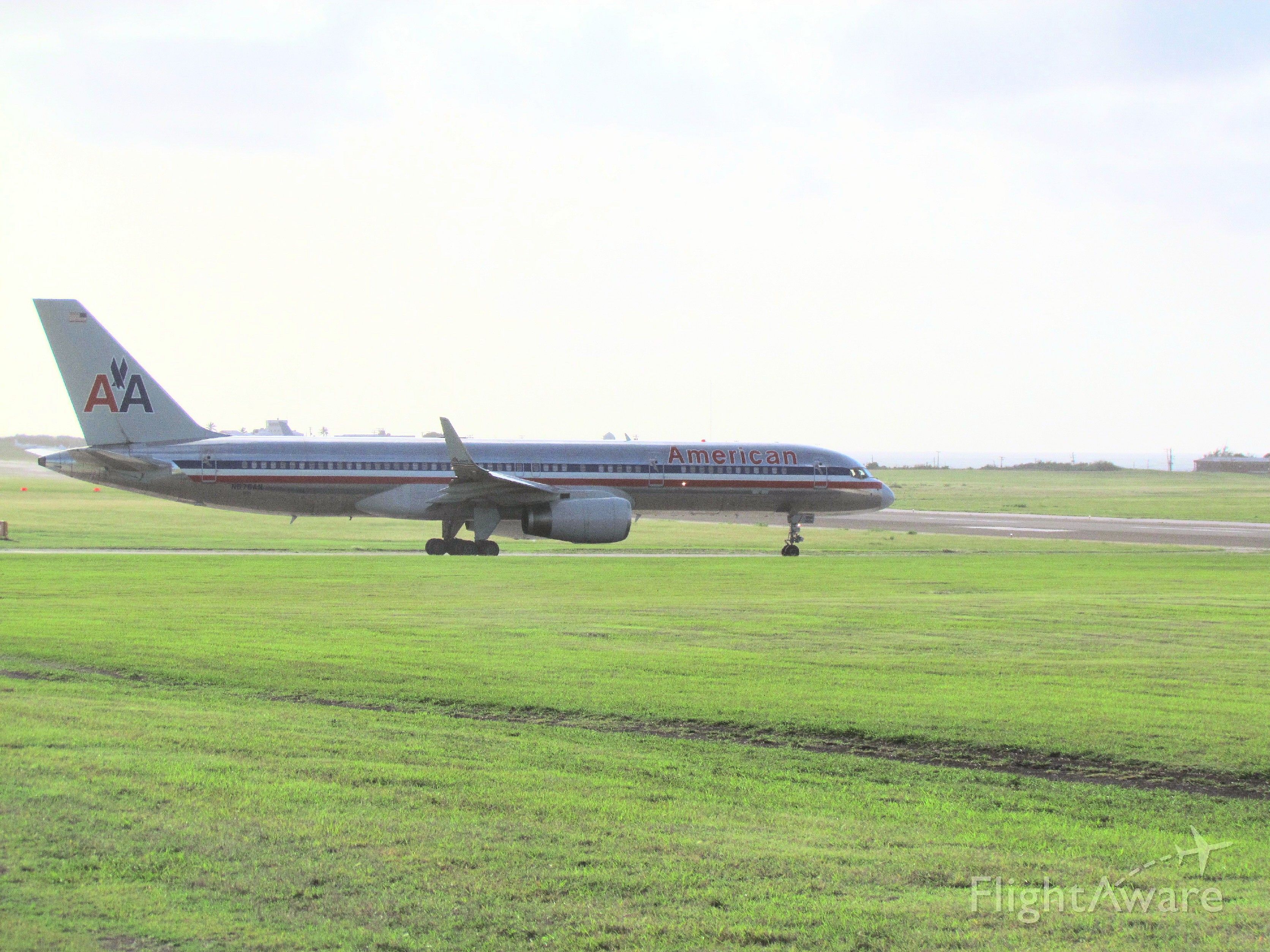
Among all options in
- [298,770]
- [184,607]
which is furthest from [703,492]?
[298,770]

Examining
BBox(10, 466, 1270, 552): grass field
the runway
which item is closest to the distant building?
BBox(10, 466, 1270, 552): grass field

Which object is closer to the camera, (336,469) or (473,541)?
(336,469)

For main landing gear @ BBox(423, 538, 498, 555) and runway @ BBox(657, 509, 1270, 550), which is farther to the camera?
runway @ BBox(657, 509, 1270, 550)

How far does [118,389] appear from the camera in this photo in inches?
1551

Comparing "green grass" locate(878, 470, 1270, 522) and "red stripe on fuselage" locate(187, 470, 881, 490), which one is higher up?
"red stripe on fuselage" locate(187, 470, 881, 490)

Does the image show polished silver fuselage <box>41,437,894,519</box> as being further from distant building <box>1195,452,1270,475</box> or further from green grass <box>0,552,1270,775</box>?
distant building <box>1195,452,1270,475</box>

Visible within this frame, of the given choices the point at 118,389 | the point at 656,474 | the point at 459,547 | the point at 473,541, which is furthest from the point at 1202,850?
the point at 118,389

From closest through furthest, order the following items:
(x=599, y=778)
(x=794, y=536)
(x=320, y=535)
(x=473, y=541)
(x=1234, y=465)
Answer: (x=599, y=778)
(x=473, y=541)
(x=794, y=536)
(x=320, y=535)
(x=1234, y=465)

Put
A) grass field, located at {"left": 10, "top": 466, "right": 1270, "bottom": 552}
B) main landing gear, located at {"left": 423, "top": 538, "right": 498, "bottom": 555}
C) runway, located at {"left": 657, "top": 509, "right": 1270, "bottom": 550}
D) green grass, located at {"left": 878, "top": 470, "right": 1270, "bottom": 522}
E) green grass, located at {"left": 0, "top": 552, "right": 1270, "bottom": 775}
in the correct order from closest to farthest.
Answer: green grass, located at {"left": 0, "top": 552, "right": 1270, "bottom": 775} → main landing gear, located at {"left": 423, "top": 538, "right": 498, "bottom": 555} → grass field, located at {"left": 10, "top": 466, "right": 1270, "bottom": 552} → runway, located at {"left": 657, "top": 509, "right": 1270, "bottom": 550} → green grass, located at {"left": 878, "top": 470, "right": 1270, "bottom": 522}

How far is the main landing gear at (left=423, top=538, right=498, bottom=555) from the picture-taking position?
130 feet

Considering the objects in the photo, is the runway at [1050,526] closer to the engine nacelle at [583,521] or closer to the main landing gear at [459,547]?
the engine nacelle at [583,521]

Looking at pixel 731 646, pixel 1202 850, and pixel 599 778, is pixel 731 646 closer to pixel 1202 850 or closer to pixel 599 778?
pixel 599 778

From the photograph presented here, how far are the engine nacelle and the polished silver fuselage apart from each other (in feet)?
6.71

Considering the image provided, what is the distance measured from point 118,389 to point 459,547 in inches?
510
